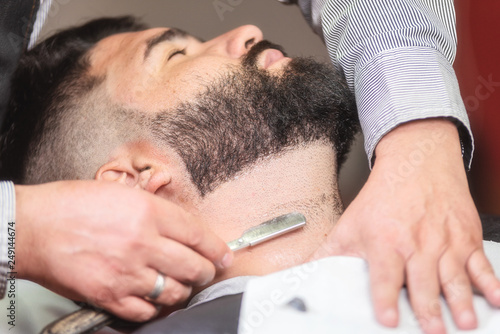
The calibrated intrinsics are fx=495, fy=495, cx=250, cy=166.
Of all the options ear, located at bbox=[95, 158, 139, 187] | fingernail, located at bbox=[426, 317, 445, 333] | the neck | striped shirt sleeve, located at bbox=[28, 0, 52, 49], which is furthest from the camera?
striped shirt sleeve, located at bbox=[28, 0, 52, 49]

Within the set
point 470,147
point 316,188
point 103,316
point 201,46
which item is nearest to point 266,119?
point 316,188

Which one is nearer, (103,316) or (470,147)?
(103,316)

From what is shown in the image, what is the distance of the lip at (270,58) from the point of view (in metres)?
1.15

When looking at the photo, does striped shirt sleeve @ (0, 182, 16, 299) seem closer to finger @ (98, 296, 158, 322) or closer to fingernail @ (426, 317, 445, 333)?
finger @ (98, 296, 158, 322)

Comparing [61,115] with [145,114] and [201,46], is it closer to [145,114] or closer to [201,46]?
[145,114]

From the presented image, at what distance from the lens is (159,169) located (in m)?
1.03

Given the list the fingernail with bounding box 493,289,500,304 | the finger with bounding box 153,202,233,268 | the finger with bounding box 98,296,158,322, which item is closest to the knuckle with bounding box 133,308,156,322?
the finger with bounding box 98,296,158,322

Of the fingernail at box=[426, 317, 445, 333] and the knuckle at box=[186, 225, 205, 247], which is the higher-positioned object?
the knuckle at box=[186, 225, 205, 247]

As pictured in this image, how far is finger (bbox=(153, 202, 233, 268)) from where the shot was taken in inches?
28.9

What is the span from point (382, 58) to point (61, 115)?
768mm

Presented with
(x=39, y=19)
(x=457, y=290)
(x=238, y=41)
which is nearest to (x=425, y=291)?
(x=457, y=290)

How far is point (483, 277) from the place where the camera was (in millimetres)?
718

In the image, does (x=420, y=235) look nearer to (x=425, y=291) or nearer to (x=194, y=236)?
(x=425, y=291)

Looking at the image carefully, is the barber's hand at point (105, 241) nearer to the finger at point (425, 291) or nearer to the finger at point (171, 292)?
the finger at point (171, 292)
